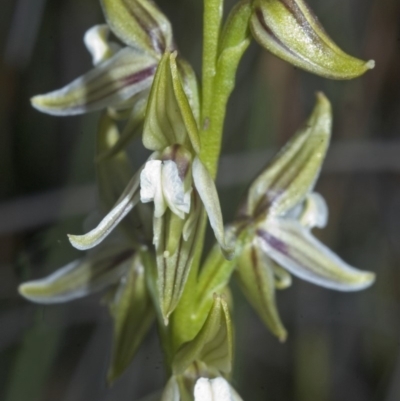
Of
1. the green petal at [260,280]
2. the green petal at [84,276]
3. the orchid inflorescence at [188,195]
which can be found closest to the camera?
the orchid inflorescence at [188,195]

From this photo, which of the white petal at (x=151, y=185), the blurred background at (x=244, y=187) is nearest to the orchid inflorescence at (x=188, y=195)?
the white petal at (x=151, y=185)

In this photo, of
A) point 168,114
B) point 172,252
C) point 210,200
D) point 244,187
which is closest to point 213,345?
point 172,252

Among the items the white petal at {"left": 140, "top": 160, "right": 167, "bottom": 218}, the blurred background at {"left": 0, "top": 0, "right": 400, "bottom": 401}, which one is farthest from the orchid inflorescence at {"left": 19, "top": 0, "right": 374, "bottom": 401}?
the blurred background at {"left": 0, "top": 0, "right": 400, "bottom": 401}

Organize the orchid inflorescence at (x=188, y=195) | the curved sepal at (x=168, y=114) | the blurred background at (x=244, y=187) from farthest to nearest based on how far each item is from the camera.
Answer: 1. the blurred background at (x=244, y=187)
2. the orchid inflorescence at (x=188, y=195)
3. the curved sepal at (x=168, y=114)

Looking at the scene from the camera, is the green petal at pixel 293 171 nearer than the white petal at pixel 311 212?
Yes

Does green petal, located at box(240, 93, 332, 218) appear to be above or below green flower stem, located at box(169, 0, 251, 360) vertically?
below

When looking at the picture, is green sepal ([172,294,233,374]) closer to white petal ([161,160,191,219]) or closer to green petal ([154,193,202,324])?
green petal ([154,193,202,324])

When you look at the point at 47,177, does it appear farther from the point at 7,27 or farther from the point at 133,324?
the point at 133,324

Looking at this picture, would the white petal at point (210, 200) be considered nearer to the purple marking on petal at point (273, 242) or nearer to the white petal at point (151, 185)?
the white petal at point (151, 185)
